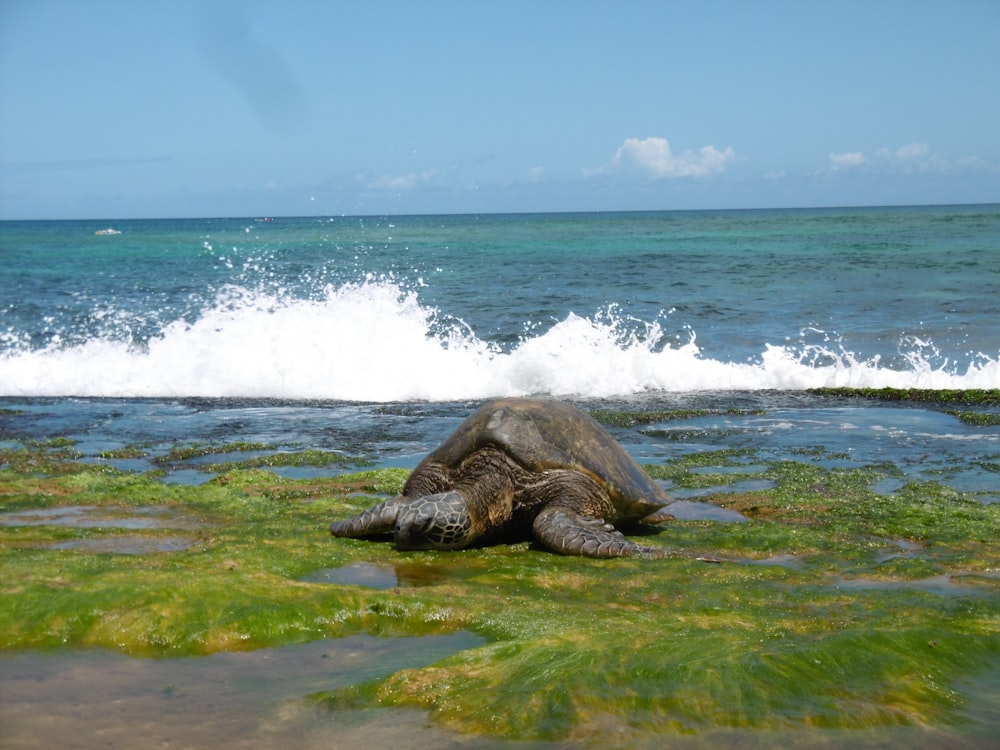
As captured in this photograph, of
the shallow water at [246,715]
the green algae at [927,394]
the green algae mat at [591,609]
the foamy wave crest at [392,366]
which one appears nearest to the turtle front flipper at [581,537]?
the green algae mat at [591,609]

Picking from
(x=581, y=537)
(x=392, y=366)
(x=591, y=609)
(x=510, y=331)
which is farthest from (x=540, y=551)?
(x=510, y=331)

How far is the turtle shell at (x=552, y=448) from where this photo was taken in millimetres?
6691

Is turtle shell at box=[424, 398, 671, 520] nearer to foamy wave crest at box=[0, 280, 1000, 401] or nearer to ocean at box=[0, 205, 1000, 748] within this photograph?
ocean at box=[0, 205, 1000, 748]

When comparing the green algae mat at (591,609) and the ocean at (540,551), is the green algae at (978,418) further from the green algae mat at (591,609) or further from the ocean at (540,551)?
the green algae mat at (591,609)

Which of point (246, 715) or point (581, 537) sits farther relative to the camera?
point (581, 537)

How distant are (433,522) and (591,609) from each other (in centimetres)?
148

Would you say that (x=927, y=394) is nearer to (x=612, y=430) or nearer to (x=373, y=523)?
(x=612, y=430)

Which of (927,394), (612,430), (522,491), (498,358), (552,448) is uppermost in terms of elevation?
(552,448)

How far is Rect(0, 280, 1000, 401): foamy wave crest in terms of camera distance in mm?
14883

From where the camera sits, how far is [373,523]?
20.6 ft

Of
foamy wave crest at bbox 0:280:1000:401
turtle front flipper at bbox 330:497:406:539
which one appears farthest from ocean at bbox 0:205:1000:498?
turtle front flipper at bbox 330:497:406:539

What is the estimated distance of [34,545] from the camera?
5910 mm

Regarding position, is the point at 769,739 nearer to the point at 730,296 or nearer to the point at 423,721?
the point at 423,721

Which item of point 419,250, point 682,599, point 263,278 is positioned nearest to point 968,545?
point 682,599
